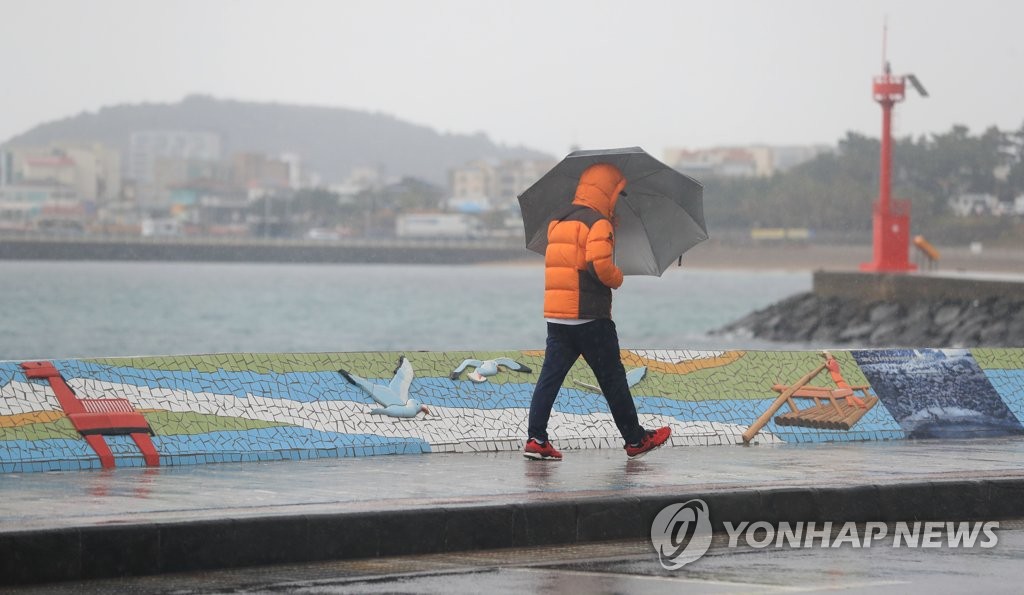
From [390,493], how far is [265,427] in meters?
1.92

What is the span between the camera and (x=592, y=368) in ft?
34.4

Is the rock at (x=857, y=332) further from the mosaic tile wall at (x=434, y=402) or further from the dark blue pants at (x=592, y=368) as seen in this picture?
the dark blue pants at (x=592, y=368)

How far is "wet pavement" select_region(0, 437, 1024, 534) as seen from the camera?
7961 mm

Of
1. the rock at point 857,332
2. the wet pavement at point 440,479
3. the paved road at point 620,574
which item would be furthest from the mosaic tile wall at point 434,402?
the rock at point 857,332

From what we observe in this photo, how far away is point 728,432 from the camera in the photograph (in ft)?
38.3

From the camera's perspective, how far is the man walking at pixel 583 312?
10.4m

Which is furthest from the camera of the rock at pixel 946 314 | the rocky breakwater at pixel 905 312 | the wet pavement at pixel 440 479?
the rock at pixel 946 314

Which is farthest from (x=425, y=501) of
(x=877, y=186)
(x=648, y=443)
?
(x=877, y=186)

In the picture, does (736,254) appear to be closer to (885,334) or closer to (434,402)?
(885,334)

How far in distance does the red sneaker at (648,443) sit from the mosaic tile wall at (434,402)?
25.1 inches

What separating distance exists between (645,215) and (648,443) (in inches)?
63.2

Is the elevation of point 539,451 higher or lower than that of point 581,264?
lower

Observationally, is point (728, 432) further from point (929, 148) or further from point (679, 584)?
point (929, 148)

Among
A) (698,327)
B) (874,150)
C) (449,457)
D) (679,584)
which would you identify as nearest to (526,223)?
(449,457)
